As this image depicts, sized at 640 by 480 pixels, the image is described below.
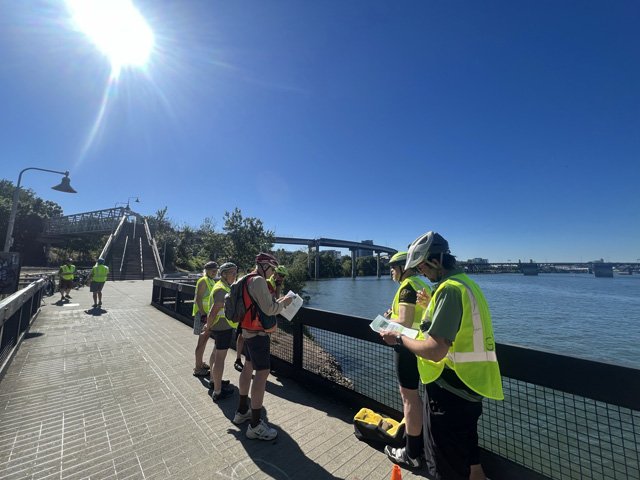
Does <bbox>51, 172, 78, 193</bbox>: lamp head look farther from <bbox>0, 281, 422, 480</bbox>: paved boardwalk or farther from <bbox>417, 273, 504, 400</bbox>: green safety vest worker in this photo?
<bbox>417, 273, 504, 400</bbox>: green safety vest worker

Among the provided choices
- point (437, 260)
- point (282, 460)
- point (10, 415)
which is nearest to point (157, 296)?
point (10, 415)

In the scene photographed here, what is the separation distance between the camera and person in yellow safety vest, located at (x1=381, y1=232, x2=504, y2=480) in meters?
1.64

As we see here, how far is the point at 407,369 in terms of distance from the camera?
263 centimetres

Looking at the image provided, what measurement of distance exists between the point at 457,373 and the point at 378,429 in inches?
61.6

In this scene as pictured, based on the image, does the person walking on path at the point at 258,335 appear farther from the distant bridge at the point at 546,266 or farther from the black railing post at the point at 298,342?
the distant bridge at the point at 546,266

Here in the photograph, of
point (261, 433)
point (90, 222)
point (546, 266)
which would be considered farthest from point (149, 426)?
point (546, 266)

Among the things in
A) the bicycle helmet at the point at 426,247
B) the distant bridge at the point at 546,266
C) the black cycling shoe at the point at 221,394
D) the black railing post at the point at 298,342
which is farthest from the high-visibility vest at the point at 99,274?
the distant bridge at the point at 546,266

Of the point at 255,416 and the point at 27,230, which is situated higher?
the point at 27,230

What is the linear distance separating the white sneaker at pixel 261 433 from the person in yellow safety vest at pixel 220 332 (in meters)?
0.98

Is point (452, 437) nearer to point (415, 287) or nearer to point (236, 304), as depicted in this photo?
point (415, 287)

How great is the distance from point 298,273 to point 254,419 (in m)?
26.1

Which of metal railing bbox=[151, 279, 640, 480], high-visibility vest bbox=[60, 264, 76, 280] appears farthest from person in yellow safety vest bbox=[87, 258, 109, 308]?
metal railing bbox=[151, 279, 640, 480]

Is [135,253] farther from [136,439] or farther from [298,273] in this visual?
[136,439]

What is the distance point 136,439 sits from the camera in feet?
9.62
